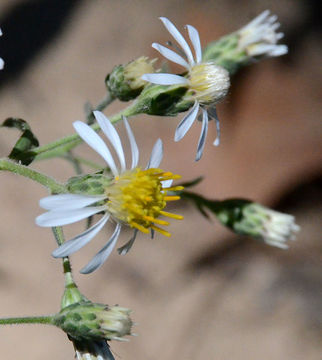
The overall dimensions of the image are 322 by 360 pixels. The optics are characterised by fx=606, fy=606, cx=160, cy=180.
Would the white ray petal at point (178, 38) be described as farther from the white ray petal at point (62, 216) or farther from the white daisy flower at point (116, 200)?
the white ray petal at point (62, 216)

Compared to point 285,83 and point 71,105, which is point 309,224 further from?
point 71,105

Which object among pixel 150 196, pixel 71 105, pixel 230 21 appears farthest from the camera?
pixel 230 21

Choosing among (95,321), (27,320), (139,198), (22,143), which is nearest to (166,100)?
(139,198)

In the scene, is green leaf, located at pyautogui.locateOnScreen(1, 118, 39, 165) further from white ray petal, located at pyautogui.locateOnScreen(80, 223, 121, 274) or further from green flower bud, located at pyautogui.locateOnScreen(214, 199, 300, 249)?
green flower bud, located at pyautogui.locateOnScreen(214, 199, 300, 249)

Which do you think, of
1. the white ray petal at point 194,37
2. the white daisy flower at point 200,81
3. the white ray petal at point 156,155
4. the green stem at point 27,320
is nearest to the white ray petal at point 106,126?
the white ray petal at point 156,155

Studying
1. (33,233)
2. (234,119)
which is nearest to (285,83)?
(234,119)

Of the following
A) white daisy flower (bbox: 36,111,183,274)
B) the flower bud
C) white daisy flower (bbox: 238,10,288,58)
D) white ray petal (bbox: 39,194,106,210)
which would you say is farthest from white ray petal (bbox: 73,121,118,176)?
white daisy flower (bbox: 238,10,288,58)

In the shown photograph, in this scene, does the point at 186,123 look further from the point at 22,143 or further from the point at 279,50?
the point at 279,50
